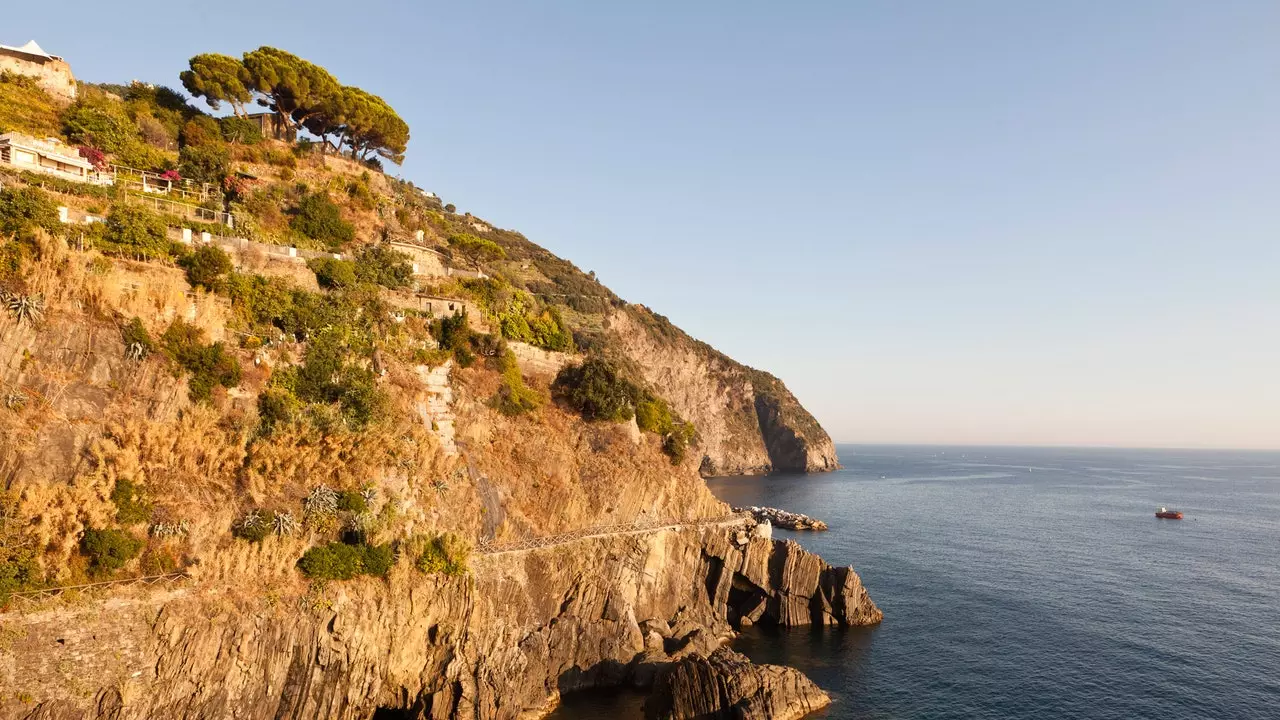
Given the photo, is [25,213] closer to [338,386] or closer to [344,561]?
[338,386]

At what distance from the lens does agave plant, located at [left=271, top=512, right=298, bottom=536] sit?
1128 inches

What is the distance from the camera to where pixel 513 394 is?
43031mm

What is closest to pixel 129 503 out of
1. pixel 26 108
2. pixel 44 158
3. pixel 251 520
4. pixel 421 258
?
pixel 251 520

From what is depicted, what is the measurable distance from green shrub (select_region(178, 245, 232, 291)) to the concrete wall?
28.0m

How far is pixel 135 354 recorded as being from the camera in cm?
2928

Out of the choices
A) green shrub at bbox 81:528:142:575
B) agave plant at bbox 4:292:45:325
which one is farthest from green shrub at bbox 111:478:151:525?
agave plant at bbox 4:292:45:325

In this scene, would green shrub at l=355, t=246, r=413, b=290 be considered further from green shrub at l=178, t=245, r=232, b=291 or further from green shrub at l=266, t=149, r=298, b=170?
green shrub at l=266, t=149, r=298, b=170

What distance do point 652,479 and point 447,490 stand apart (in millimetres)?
15509

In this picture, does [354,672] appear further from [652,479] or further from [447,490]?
[652,479]

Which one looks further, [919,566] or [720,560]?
[919,566]

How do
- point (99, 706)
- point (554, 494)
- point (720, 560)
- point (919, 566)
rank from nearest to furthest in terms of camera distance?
point (99, 706)
point (554, 494)
point (720, 560)
point (919, 566)

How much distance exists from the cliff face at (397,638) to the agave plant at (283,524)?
76 centimetres

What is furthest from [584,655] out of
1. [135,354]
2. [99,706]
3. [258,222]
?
[258,222]

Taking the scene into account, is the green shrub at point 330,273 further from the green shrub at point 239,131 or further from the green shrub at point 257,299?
the green shrub at point 239,131
